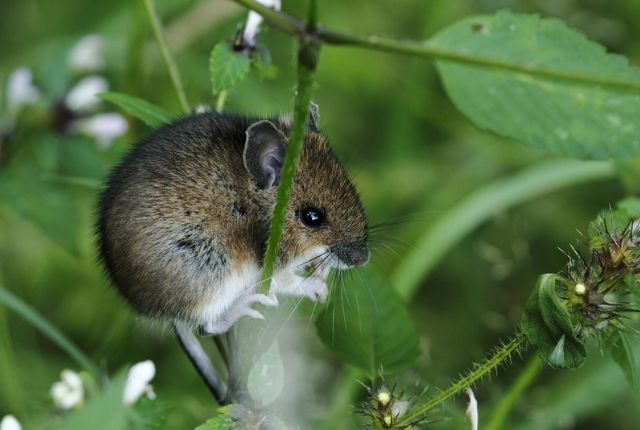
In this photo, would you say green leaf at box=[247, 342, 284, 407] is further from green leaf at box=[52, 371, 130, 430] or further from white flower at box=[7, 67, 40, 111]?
white flower at box=[7, 67, 40, 111]

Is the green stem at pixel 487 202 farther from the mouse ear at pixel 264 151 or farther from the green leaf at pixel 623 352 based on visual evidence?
the green leaf at pixel 623 352

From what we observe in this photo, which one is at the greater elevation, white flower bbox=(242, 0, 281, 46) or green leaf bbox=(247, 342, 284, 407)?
white flower bbox=(242, 0, 281, 46)

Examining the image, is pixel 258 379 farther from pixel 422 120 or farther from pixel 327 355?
pixel 422 120

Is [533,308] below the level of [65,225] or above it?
above

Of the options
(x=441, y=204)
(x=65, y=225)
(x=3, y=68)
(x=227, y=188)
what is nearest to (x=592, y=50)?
(x=227, y=188)

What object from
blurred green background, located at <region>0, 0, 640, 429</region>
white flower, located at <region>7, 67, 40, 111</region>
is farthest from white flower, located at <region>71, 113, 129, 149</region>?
white flower, located at <region>7, 67, 40, 111</region>
